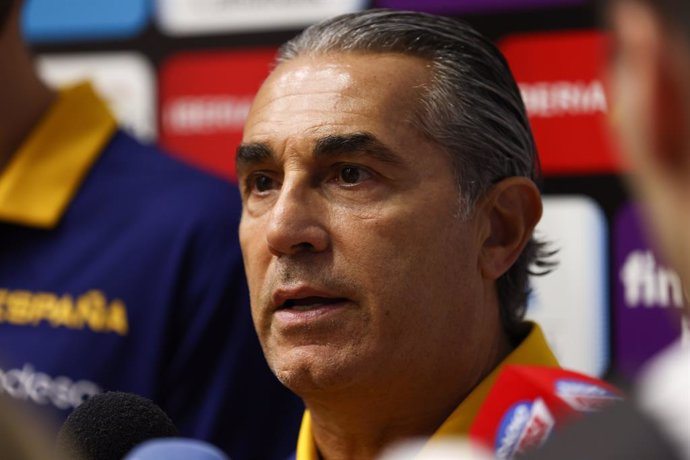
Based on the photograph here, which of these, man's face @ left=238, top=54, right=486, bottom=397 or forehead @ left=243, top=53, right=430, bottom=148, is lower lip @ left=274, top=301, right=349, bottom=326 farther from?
forehead @ left=243, top=53, right=430, bottom=148

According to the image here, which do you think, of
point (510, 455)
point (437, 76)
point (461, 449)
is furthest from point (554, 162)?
point (461, 449)

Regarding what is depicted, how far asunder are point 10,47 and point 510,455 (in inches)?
60.0

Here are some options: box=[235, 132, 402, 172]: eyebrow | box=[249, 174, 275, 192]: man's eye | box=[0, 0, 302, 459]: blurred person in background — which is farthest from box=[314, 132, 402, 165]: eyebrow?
box=[0, 0, 302, 459]: blurred person in background

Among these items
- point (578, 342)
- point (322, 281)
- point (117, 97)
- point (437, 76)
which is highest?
point (437, 76)

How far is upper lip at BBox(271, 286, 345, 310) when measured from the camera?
4.96 feet

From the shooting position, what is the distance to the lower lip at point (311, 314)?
1.50m

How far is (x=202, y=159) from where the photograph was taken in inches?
99.9

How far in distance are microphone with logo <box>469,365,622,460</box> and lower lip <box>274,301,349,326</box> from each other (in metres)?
0.36

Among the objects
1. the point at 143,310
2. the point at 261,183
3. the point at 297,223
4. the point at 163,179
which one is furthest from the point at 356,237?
the point at 163,179

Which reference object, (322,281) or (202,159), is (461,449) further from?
(202,159)

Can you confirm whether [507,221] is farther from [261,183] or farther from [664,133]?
[664,133]

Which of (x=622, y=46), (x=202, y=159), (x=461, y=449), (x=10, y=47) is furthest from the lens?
(x=202, y=159)

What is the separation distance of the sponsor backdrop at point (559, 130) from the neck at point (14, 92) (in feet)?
1.12

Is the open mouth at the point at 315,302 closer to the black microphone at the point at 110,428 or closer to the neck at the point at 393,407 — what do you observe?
the neck at the point at 393,407
